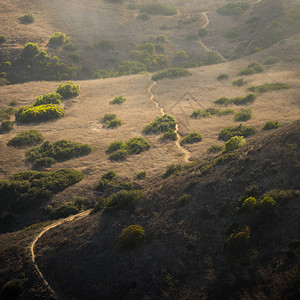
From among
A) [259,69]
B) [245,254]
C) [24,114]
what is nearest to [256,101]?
[259,69]

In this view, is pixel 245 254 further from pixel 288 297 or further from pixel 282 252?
pixel 288 297

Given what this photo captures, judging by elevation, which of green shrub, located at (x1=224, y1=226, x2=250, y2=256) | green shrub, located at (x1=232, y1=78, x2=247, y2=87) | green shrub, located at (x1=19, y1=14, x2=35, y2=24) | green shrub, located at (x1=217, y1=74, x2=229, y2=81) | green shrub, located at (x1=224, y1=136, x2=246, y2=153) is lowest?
green shrub, located at (x1=217, y1=74, x2=229, y2=81)

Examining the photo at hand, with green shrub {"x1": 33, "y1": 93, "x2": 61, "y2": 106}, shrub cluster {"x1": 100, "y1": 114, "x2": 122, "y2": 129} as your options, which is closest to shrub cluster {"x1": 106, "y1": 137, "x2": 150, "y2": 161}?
shrub cluster {"x1": 100, "y1": 114, "x2": 122, "y2": 129}

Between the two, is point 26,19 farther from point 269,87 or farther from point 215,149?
point 215,149

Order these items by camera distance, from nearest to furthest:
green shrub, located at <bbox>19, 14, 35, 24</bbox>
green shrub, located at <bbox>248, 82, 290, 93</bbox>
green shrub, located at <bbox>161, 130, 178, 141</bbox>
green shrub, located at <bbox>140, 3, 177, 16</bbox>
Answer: green shrub, located at <bbox>161, 130, 178, 141</bbox> < green shrub, located at <bbox>248, 82, 290, 93</bbox> < green shrub, located at <bbox>19, 14, 35, 24</bbox> < green shrub, located at <bbox>140, 3, 177, 16</bbox>

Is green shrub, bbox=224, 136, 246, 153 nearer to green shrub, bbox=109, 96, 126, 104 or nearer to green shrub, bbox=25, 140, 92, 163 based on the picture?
green shrub, bbox=25, 140, 92, 163
